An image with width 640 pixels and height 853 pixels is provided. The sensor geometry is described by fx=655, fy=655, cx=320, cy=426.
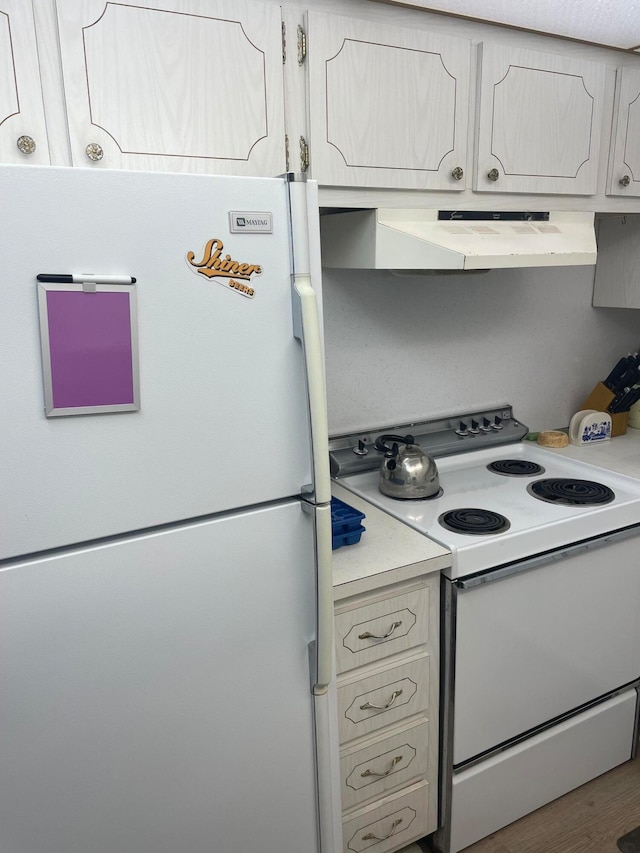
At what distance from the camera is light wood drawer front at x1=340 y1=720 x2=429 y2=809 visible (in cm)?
167

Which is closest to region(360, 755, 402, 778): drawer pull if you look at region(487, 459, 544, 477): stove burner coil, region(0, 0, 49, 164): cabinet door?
region(487, 459, 544, 477): stove burner coil

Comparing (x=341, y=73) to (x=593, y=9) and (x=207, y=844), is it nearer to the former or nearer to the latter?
(x=593, y=9)

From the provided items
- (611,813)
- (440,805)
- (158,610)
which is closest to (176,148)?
(158,610)

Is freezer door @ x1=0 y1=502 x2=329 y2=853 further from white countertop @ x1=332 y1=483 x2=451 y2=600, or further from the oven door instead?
the oven door

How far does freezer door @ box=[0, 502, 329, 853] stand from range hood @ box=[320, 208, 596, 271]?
78 cm

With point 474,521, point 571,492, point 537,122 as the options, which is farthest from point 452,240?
point 571,492

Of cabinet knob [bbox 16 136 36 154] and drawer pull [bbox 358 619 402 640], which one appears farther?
drawer pull [bbox 358 619 402 640]

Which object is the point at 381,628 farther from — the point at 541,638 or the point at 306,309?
the point at 306,309

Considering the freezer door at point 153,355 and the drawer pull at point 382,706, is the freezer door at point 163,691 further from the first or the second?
the drawer pull at point 382,706

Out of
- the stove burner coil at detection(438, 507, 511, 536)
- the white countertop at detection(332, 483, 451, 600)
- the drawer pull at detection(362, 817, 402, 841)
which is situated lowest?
the drawer pull at detection(362, 817, 402, 841)

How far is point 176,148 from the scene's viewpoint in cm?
138

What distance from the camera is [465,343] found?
2.40 meters

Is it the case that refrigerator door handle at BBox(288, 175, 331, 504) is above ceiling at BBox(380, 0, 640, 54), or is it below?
below

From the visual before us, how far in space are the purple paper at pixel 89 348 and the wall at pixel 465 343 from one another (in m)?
1.10
